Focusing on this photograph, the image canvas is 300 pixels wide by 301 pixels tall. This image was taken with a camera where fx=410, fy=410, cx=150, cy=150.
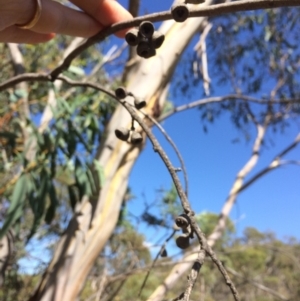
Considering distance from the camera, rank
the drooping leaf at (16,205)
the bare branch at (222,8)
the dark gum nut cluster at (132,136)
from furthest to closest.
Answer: the drooping leaf at (16,205)
the dark gum nut cluster at (132,136)
the bare branch at (222,8)

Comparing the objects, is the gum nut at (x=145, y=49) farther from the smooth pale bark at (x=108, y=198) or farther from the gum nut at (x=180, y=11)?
the smooth pale bark at (x=108, y=198)

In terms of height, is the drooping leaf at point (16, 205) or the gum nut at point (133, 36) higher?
the drooping leaf at point (16, 205)

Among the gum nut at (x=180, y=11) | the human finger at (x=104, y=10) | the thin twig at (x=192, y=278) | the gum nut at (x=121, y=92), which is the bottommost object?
the thin twig at (x=192, y=278)

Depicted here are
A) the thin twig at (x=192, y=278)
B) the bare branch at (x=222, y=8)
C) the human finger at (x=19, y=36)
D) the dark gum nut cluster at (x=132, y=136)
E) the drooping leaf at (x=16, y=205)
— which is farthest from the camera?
the drooping leaf at (x=16, y=205)

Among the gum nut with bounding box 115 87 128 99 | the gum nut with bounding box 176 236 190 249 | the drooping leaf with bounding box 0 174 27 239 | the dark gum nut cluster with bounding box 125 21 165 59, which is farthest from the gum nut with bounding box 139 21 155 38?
the drooping leaf with bounding box 0 174 27 239

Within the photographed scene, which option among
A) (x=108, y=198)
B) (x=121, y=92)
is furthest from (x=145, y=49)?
(x=108, y=198)

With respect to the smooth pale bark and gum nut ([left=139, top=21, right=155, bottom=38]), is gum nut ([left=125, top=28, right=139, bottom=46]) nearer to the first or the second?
gum nut ([left=139, top=21, right=155, bottom=38])

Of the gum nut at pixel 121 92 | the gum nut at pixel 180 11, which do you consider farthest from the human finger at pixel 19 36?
the gum nut at pixel 180 11
